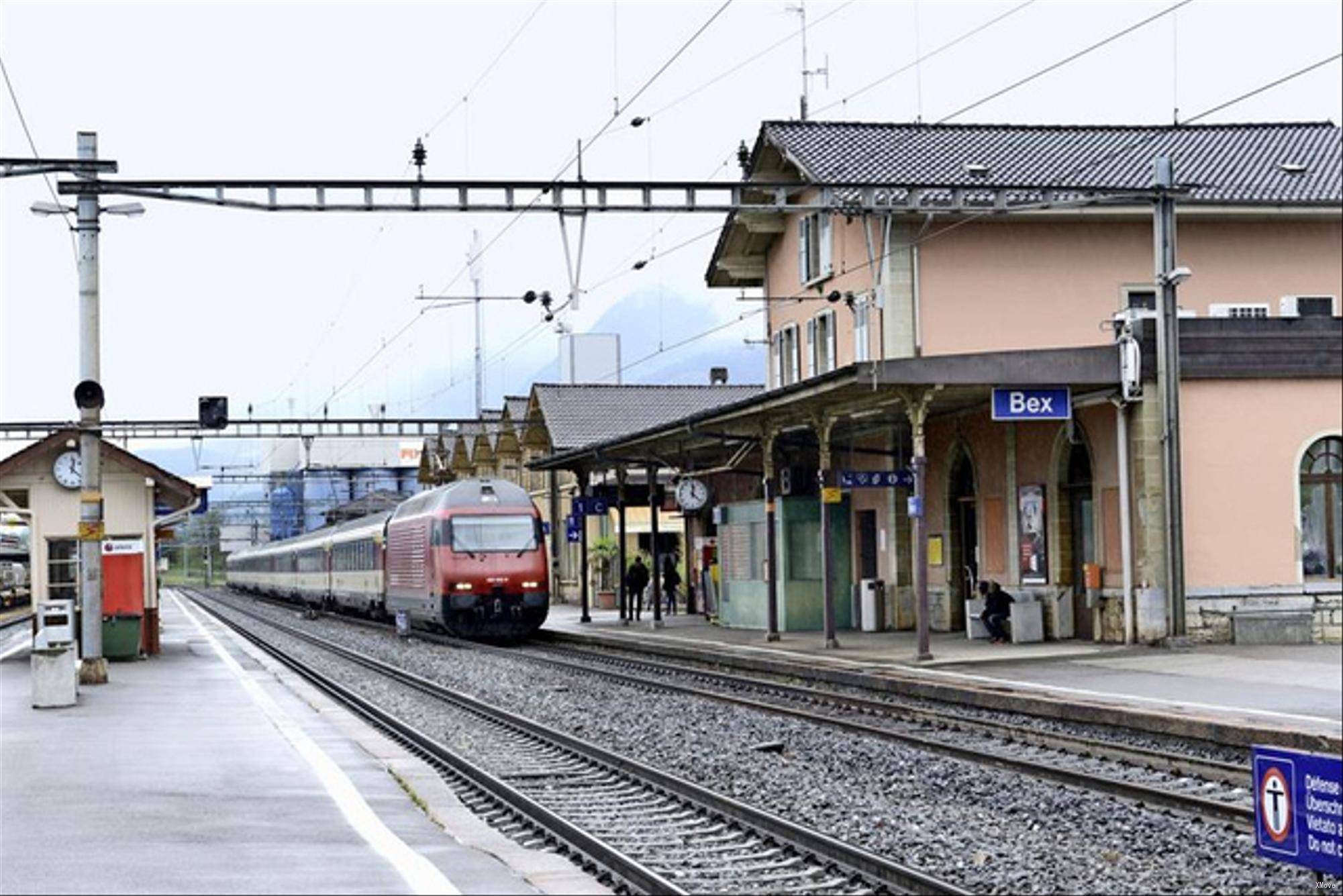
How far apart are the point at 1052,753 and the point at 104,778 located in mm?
7032

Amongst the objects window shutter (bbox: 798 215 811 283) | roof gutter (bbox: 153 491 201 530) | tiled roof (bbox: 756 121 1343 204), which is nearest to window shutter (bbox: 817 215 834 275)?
window shutter (bbox: 798 215 811 283)

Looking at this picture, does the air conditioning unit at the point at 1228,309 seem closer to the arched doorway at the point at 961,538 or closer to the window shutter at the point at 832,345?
the arched doorway at the point at 961,538

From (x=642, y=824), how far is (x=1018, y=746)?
473 cm

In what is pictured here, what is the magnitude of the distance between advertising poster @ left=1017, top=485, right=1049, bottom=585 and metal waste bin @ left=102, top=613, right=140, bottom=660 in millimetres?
12508

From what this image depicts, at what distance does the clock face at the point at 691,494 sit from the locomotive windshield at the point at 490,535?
2945 millimetres

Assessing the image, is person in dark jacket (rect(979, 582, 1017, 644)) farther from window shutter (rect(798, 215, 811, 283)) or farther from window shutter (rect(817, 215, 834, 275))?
window shutter (rect(798, 215, 811, 283))

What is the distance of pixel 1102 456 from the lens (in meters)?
23.1

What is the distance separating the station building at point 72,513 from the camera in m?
25.6

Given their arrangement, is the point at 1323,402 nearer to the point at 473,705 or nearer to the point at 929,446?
the point at 473,705

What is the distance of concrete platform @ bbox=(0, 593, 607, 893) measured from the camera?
8203mm

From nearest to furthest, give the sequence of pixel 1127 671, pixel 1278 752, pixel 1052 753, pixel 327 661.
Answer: pixel 1278 752
pixel 1052 753
pixel 1127 671
pixel 327 661

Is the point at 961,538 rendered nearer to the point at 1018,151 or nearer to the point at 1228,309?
the point at 1228,309

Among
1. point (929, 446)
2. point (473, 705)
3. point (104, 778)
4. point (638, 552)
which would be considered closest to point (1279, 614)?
point (104, 778)

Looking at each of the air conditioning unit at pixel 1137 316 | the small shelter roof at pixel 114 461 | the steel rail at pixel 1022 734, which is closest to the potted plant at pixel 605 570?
the small shelter roof at pixel 114 461
